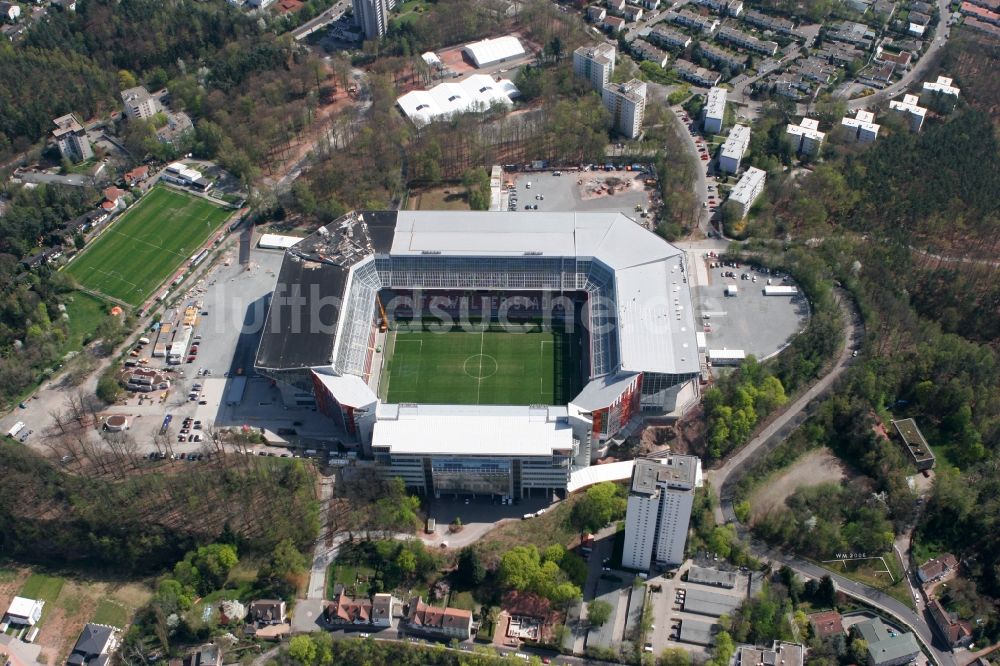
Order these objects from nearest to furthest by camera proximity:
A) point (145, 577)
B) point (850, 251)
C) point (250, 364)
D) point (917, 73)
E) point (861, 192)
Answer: point (145, 577) < point (250, 364) < point (850, 251) < point (861, 192) < point (917, 73)

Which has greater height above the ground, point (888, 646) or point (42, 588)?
point (888, 646)

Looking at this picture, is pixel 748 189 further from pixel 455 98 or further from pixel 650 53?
pixel 455 98

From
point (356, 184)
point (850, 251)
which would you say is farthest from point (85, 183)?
point (850, 251)

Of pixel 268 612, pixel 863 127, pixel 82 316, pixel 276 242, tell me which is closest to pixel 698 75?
pixel 863 127

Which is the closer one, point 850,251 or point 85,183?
point 850,251

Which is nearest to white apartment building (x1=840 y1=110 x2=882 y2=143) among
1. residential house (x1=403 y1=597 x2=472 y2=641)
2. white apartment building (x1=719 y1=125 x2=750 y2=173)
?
white apartment building (x1=719 y1=125 x2=750 y2=173)

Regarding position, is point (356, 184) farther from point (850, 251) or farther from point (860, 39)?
point (860, 39)

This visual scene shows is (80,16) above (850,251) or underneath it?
above
